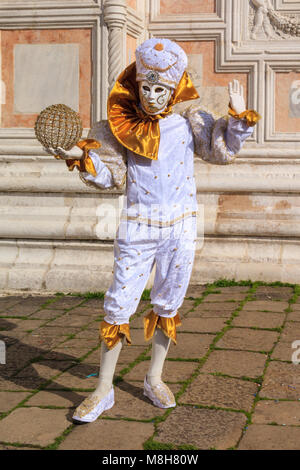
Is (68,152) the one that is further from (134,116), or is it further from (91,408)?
(91,408)

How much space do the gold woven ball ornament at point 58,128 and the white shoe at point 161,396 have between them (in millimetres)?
1149

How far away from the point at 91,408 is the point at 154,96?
137 centimetres

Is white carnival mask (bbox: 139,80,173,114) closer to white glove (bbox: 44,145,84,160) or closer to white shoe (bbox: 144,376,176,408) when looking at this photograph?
white glove (bbox: 44,145,84,160)

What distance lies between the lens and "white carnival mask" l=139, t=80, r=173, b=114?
3020mm

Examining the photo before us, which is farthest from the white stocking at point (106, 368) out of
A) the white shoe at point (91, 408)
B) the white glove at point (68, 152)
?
the white glove at point (68, 152)

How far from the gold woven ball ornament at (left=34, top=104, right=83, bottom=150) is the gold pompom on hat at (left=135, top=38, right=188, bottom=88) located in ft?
1.15

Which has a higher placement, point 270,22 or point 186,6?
point 186,6

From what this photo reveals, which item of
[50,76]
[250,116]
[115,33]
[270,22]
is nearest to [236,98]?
[250,116]

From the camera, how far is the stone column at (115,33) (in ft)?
18.5

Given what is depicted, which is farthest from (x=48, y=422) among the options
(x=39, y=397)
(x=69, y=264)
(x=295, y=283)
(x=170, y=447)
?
(x=295, y=283)

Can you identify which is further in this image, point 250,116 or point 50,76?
point 50,76

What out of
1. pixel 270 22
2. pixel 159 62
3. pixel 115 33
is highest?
pixel 270 22

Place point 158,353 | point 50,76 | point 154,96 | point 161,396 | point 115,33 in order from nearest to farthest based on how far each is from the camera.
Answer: point 154,96 → point 161,396 → point 158,353 → point 115,33 → point 50,76

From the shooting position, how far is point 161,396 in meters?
3.12
